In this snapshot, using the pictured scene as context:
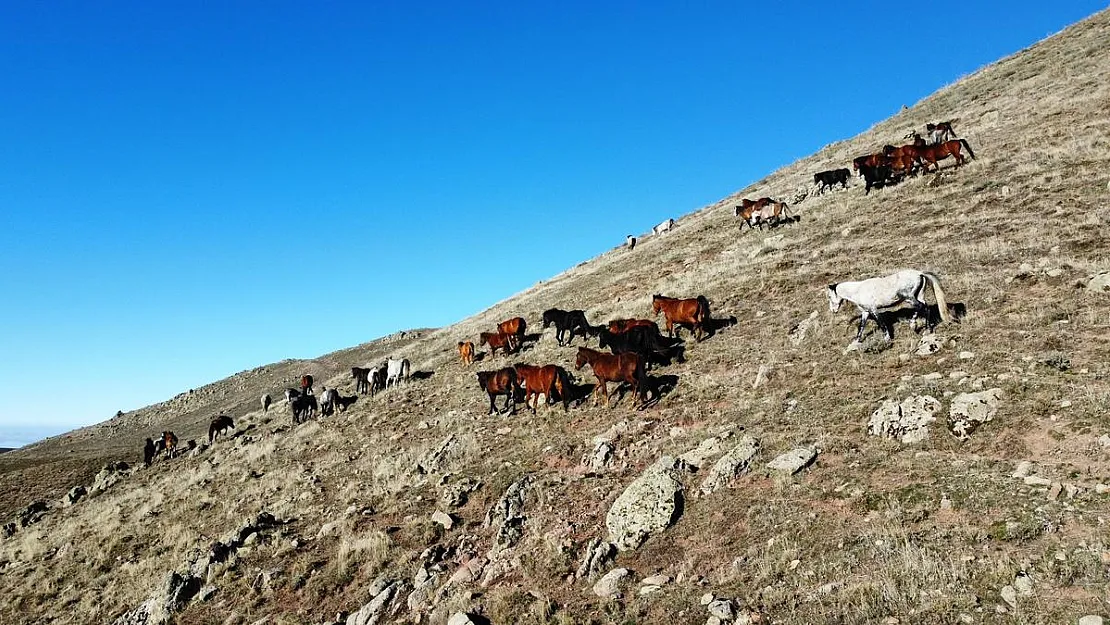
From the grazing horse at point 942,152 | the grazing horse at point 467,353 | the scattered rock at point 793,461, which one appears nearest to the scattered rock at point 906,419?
the scattered rock at point 793,461

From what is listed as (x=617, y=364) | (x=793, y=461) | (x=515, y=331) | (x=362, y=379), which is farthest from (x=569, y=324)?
(x=793, y=461)

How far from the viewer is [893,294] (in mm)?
14562

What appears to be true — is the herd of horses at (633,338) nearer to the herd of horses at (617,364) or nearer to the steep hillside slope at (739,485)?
the herd of horses at (617,364)

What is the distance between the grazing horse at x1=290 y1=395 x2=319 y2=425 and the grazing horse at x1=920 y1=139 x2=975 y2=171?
32.0m

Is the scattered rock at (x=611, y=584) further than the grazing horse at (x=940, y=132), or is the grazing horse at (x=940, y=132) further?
the grazing horse at (x=940, y=132)

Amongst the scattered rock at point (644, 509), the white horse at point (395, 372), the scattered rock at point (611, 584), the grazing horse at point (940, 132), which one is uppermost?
the grazing horse at point (940, 132)

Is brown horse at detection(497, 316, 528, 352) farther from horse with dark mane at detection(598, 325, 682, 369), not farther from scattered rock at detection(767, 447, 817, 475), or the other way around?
scattered rock at detection(767, 447, 817, 475)

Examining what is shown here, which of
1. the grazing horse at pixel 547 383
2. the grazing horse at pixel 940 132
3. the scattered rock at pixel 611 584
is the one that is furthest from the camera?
the grazing horse at pixel 940 132

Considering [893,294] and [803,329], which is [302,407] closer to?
[803,329]

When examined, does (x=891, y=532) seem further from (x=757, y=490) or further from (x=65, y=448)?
(x=65, y=448)

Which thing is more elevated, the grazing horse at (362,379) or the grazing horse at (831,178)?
the grazing horse at (831,178)

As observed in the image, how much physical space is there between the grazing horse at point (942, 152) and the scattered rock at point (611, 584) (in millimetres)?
29113

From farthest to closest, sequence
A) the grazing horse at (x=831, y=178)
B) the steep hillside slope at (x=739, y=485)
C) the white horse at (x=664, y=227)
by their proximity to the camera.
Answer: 1. the white horse at (x=664, y=227)
2. the grazing horse at (x=831, y=178)
3. the steep hillside slope at (x=739, y=485)

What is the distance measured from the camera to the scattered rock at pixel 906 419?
9.84 m
